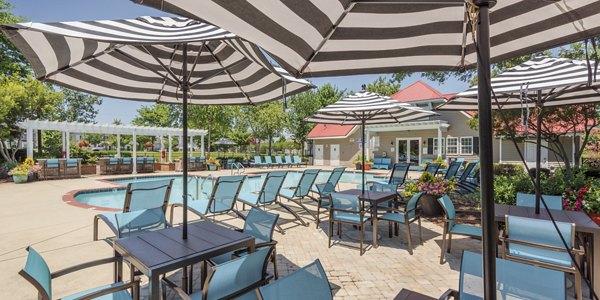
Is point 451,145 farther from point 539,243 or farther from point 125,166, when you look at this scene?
point 125,166

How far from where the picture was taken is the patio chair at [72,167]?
15070mm

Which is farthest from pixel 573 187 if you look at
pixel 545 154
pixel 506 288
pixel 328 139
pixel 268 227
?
pixel 328 139

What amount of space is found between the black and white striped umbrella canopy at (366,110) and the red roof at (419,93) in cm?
1409

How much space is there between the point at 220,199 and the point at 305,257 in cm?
198

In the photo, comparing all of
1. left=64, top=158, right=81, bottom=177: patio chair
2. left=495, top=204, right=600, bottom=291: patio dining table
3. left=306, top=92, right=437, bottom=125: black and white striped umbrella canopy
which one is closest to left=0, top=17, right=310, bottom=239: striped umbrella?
left=306, top=92, right=437, bottom=125: black and white striped umbrella canopy

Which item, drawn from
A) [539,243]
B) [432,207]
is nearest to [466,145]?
[432,207]

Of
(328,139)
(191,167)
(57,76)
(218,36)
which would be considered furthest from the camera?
(328,139)

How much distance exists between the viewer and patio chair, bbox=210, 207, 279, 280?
9.71ft

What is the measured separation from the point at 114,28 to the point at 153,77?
164 cm

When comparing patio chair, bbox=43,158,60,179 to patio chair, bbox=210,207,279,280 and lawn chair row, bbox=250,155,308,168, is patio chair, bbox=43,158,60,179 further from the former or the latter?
patio chair, bbox=210,207,279,280

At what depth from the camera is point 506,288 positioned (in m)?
1.84

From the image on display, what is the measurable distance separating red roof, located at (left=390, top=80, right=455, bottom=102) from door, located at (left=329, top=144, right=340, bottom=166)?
268 inches

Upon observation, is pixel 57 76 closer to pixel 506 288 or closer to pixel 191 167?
pixel 506 288

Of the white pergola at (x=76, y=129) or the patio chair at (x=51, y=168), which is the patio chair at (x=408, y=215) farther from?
the white pergola at (x=76, y=129)
